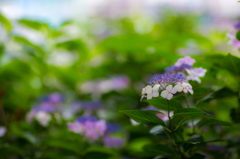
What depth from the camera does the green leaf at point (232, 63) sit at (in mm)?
502

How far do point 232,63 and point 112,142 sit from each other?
52 centimetres

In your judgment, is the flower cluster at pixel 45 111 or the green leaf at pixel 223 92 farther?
the flower cluster at pixel 45 111

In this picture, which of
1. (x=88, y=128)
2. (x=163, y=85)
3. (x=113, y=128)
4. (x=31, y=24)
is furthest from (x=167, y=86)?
(x=31, y=24)

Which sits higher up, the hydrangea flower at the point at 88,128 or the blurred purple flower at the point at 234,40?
the blurred purple flower at the point at 234,40

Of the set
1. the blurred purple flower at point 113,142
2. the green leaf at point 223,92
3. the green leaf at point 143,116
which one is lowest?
the green leaf at point 143,116

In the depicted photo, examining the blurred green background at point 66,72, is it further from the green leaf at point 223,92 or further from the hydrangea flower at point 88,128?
the green leaf at point 223,92

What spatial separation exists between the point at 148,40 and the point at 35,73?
570 mm

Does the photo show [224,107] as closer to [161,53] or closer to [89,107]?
[161,53]

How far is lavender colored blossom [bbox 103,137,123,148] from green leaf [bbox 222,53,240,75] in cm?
50

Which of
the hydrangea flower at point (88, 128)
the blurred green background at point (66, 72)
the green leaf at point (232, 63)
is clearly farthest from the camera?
the blurred green background at point (66, 72)

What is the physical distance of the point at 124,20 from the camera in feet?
4.75

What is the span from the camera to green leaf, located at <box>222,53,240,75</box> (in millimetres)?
502

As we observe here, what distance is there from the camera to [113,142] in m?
0.86

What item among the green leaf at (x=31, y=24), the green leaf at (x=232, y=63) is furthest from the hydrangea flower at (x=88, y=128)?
the green leaf at (x=31, y=24)
